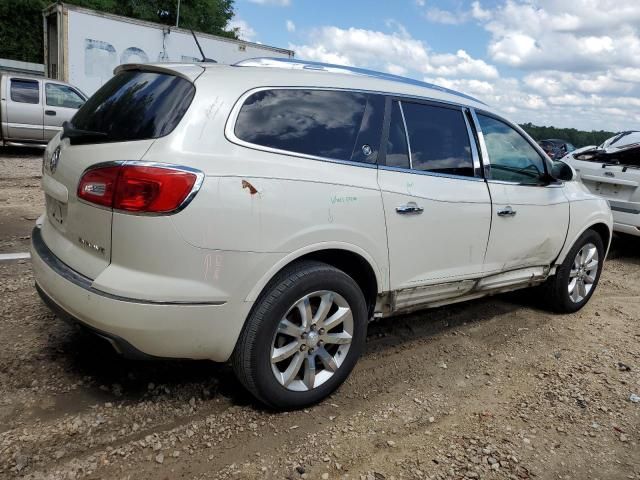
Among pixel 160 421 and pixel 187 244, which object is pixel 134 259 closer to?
pixel 187 244

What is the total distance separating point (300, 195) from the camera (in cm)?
261

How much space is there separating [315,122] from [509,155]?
185cm

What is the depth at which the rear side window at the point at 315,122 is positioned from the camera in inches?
103

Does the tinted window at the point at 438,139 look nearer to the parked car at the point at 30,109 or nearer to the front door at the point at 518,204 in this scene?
the front door at the point at 518,204

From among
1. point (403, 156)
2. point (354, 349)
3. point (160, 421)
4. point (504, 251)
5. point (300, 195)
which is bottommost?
point (160, 421)

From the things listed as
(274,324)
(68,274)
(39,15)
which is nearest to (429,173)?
Answer: (274,324)

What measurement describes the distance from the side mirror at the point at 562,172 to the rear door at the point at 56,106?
10499 mm

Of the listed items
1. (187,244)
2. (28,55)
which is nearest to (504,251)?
(187,244)

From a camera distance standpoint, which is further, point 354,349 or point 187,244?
point 354,349

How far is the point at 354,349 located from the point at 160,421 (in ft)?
3.58

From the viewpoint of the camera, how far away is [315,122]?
9.35ft

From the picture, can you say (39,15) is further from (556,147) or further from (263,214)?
(263,214)

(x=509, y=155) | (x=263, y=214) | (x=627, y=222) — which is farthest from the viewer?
(x=627, y=222)

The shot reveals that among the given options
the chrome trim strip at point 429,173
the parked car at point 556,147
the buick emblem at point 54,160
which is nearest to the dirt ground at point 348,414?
the buick emblem at point 54,160
